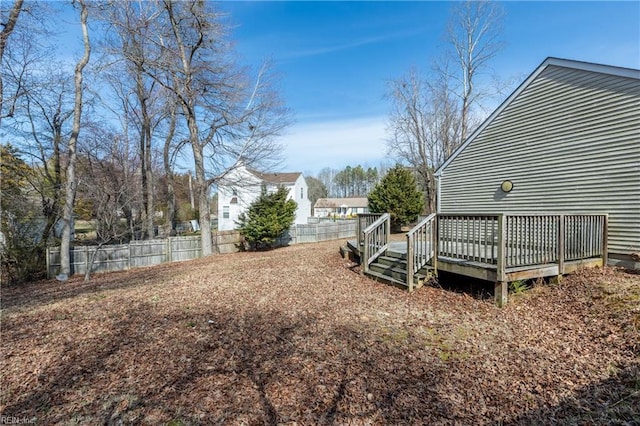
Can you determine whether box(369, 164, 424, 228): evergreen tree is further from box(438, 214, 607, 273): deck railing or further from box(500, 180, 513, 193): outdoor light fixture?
box(438, 214, 607, 273): deck railing

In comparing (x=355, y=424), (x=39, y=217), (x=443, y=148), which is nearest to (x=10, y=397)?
(x=355, y=424)

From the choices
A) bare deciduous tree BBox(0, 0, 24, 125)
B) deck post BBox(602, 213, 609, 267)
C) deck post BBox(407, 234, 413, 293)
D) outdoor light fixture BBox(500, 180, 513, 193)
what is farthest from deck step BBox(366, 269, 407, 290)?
bare deciduous tree BBox(0, 0, 24, 125)

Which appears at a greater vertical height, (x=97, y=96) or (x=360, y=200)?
(x=97, y=96)

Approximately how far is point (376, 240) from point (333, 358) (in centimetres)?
443

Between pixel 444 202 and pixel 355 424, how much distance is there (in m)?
9.66

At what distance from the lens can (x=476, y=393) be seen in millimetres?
2982

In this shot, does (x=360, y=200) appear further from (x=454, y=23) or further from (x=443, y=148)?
(x=454, y=23)

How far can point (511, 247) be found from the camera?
521cm

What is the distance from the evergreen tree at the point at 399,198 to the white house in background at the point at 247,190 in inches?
259

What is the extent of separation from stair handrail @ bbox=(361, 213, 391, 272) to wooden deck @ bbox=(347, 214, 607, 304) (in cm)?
136

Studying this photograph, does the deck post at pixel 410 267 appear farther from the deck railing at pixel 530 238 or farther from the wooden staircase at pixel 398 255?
the deck railing at pixel 530 238

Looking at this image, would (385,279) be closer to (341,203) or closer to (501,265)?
(501,265)

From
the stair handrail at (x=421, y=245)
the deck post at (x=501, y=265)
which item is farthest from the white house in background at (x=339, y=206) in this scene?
the deck post at (x=501, y=265)

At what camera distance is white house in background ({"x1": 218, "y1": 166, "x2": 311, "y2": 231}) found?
15781 millimetres
